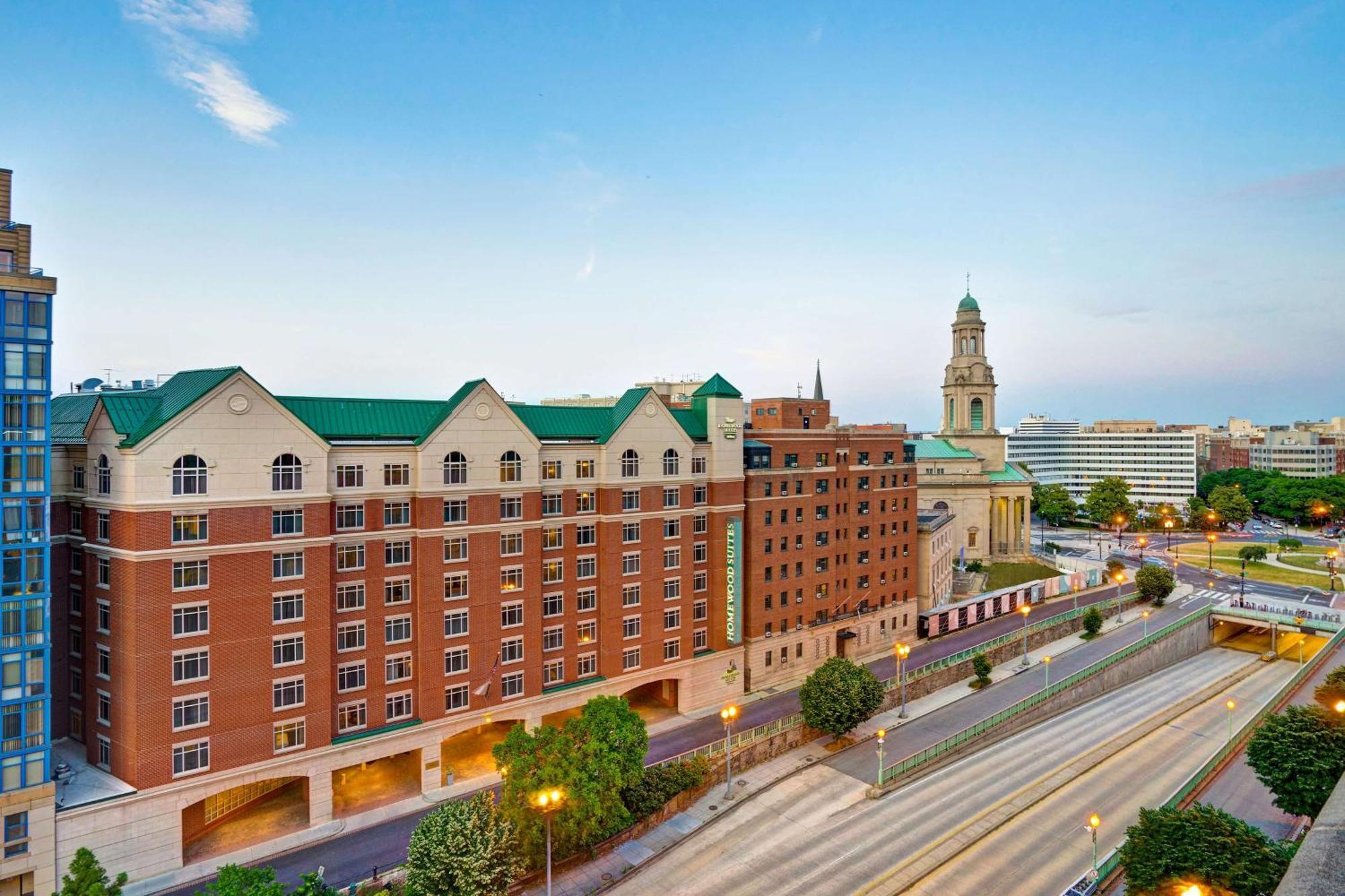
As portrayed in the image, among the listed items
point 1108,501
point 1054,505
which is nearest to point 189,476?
point 1054,505

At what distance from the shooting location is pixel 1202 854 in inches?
1179

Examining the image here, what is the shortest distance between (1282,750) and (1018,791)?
48.1 ft

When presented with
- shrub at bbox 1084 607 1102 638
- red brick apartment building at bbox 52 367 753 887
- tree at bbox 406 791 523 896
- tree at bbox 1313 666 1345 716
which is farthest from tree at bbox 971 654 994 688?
tree at bbox 406 791 523 896

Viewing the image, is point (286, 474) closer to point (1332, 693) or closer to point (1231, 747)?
point (1231, 747)

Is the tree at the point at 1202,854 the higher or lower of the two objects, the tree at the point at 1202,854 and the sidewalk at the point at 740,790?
the higher

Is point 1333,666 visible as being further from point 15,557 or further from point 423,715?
point 15,557

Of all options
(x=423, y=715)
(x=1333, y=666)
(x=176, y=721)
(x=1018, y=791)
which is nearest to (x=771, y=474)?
(x=1018, y=791)

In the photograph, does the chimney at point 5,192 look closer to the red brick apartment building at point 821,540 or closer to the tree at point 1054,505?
the red brick apartment building at point 821,540

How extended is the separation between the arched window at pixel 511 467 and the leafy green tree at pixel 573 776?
1663 cm

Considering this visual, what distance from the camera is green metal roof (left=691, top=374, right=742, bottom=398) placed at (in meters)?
62.3

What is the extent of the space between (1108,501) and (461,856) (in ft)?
509

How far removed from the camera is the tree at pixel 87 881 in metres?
28.5

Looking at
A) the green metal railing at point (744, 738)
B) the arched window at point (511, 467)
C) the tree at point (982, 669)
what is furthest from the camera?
the tree at point (982, 669)

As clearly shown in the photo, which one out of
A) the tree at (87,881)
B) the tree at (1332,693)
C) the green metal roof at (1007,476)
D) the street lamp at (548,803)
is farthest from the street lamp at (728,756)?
the green metal roof at (1007,476)
